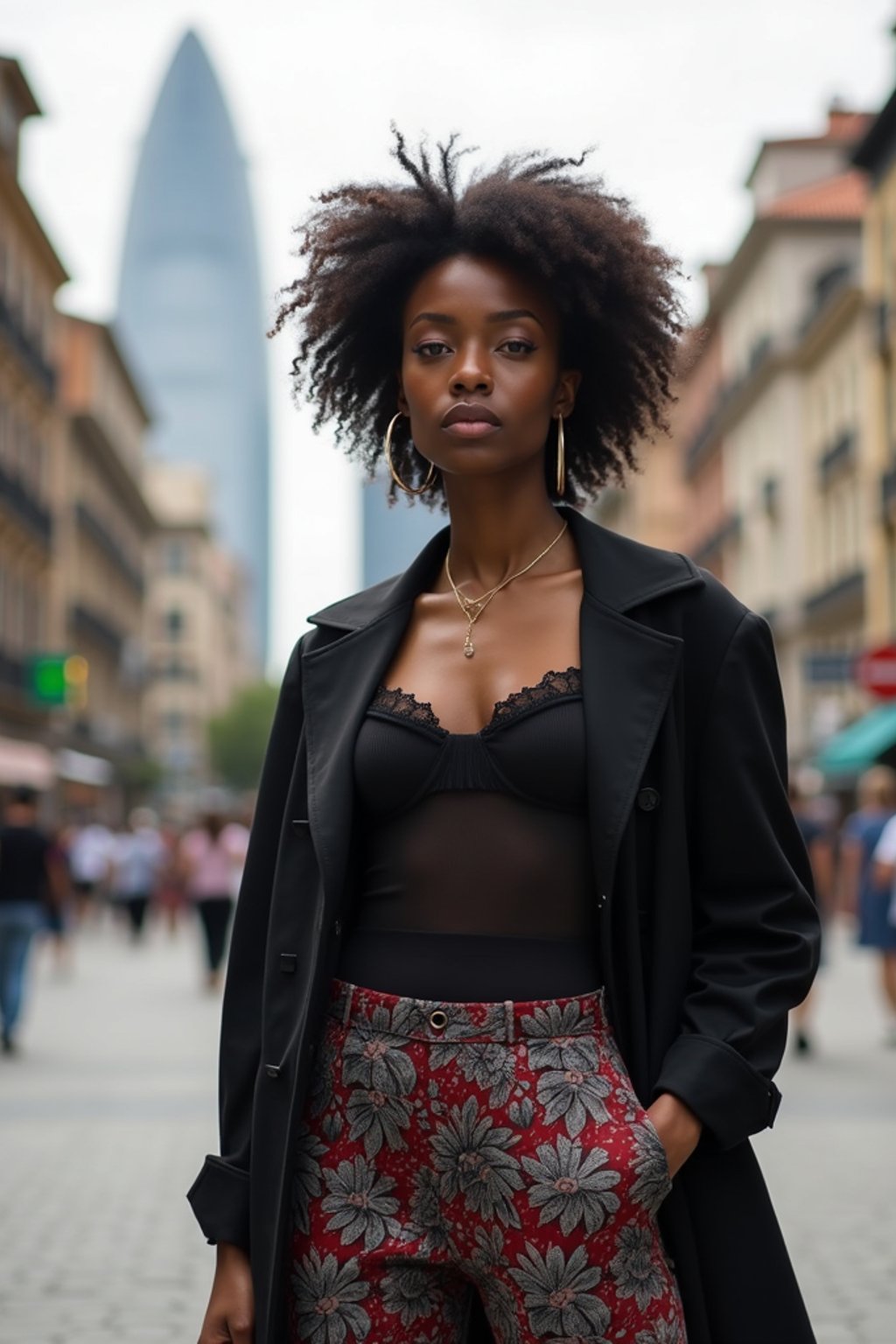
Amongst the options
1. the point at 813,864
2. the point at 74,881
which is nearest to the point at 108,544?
the point at 74,881

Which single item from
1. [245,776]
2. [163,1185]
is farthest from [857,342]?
[245,776]

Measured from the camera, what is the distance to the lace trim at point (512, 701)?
2670 millimetres

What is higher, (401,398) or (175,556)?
(175,556)

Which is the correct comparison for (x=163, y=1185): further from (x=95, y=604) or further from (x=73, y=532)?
(x=95, y=604)

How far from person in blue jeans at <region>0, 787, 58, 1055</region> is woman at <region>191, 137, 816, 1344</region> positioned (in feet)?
40.8

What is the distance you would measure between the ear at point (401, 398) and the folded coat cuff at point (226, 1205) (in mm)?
1045

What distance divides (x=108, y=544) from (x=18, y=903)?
2393 inches

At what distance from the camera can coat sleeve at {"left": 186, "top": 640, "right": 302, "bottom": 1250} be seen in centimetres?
275

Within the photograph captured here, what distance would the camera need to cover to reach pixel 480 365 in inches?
109

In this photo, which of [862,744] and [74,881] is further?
[862,744]

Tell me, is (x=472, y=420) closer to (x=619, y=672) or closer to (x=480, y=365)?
(x=480, y=365)

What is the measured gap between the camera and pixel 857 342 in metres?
49.8

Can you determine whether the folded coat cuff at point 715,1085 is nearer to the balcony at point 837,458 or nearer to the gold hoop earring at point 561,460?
the gold hoop earring at point 561,460

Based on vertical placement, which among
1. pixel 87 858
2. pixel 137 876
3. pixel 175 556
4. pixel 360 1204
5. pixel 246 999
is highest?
pixel 175 556
